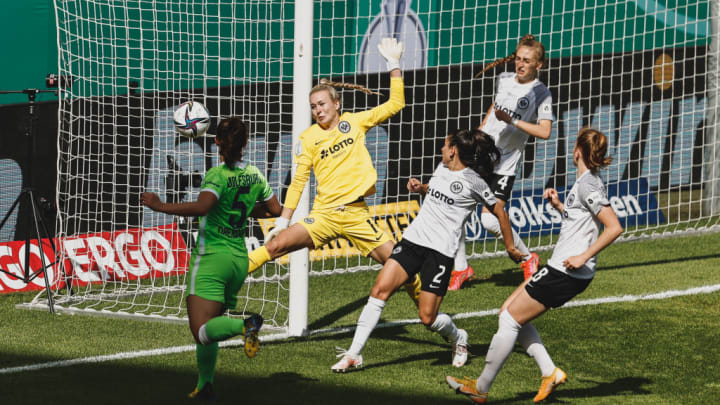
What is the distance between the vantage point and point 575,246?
5906mm

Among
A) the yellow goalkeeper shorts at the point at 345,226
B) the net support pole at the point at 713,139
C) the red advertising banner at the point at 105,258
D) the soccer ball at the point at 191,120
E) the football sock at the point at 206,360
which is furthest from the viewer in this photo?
the net support pole at the point at 713,139

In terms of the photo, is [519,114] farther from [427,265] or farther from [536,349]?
[536,349]

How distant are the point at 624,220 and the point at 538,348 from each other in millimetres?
7065

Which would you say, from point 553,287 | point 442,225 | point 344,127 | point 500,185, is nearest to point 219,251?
point 442,225

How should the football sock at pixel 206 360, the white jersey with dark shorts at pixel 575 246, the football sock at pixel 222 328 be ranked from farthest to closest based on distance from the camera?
the football sock at pixel 206 360, the white jersey with dark shorts at pixel 575 246, the football sock at pixel 222 328

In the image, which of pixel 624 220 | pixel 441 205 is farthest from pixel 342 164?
pixel 624 220

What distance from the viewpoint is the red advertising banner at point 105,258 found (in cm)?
1019

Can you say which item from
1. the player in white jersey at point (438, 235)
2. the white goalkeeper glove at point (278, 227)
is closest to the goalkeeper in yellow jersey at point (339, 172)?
the white goalkeeper glove at point (278, 227)

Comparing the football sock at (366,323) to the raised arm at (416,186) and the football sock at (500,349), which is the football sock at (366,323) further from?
the football sock at (500,349)

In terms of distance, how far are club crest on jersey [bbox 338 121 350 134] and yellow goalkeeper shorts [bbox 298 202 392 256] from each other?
1.96ft

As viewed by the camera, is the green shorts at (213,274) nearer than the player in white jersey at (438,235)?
Yes

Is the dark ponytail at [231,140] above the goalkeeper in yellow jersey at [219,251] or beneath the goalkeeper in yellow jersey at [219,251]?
above

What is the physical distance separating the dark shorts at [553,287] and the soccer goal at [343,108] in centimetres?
292

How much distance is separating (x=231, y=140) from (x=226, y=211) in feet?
1.52
